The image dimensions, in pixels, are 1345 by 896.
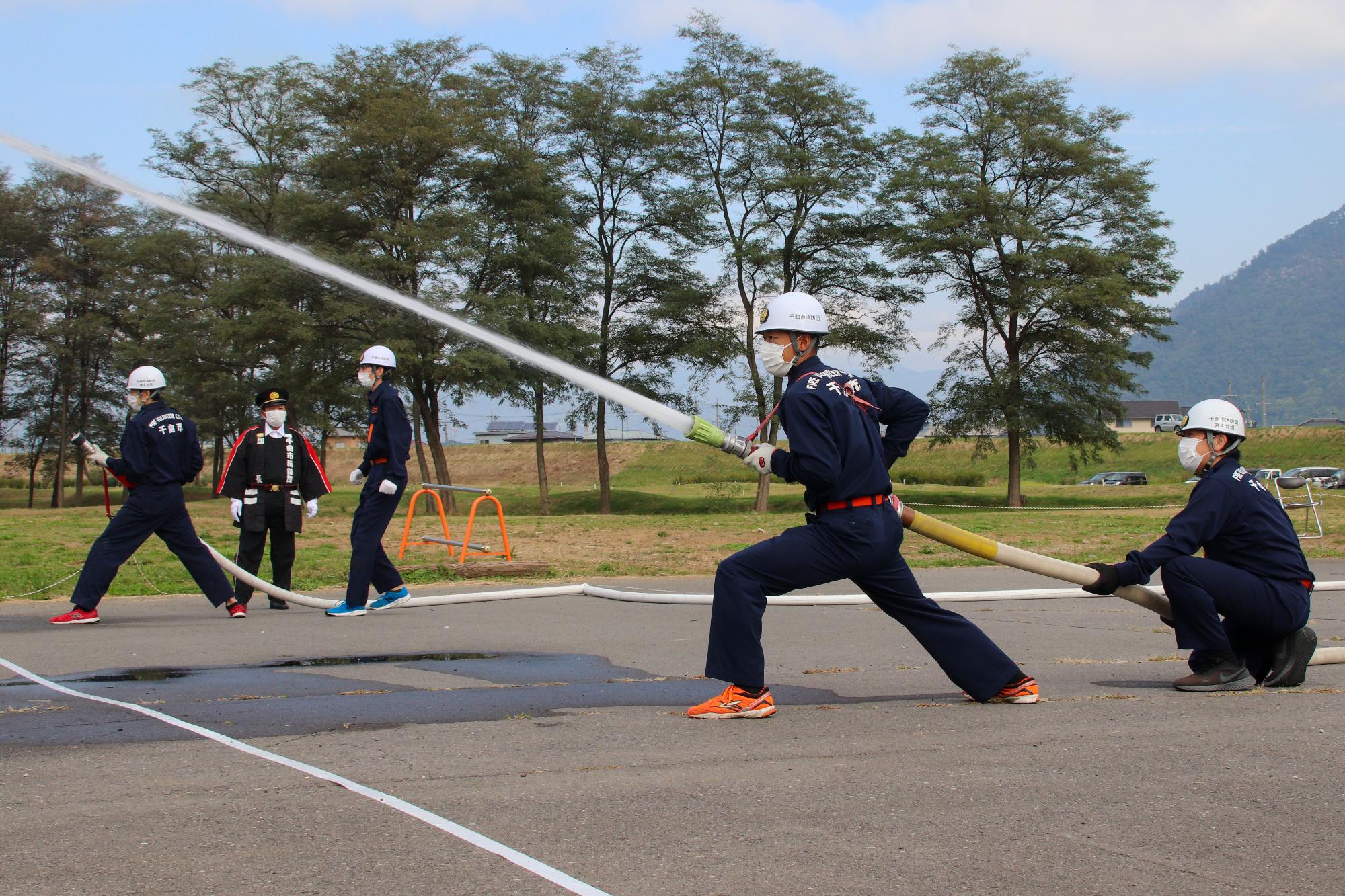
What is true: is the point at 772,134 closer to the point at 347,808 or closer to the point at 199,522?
the point at 199,522

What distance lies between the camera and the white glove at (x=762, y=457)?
5.88 meters

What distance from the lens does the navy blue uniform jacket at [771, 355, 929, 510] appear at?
5.58 metres

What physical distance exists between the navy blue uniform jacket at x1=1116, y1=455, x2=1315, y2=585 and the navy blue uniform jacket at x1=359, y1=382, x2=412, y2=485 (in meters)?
6.49

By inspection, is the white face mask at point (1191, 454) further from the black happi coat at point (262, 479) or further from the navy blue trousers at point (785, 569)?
the black happi coat at point (262, 479)

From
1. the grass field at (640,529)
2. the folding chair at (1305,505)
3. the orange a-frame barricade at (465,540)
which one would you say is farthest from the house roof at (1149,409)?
the orange a-frame barricade at (465,540)

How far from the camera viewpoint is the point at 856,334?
1706 inches

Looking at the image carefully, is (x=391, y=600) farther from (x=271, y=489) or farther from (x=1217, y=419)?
(x=1217, y=419)

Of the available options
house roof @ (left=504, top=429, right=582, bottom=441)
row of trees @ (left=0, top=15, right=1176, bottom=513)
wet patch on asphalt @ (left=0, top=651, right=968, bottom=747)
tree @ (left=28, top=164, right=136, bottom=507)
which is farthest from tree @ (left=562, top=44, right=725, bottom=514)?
house roof @ (left=504, top=429, right=582, bottom=441)

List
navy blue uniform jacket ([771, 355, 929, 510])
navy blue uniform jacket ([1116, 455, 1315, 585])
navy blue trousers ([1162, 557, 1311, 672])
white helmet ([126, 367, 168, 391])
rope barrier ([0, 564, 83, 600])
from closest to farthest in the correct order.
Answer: navy blue uniform jacket ([771, 355, 929, 510]) → navy blue uniform jacket ([1116, 455, 1315, 585]) → navy blue trousers ([1162, 557, 1311, 672]) → white helmet ([126, 367, 168, 391]) → rope barrier ([0, 564, 83, 600])

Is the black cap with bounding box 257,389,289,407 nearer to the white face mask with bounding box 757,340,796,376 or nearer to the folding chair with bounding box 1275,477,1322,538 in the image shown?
the white face mask with bounding box 757,340,796,376

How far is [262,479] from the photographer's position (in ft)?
35.9

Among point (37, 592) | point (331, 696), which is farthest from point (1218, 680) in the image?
point (37, 592)

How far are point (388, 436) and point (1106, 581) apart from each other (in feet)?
21.7

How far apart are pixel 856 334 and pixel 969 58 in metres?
12.4
